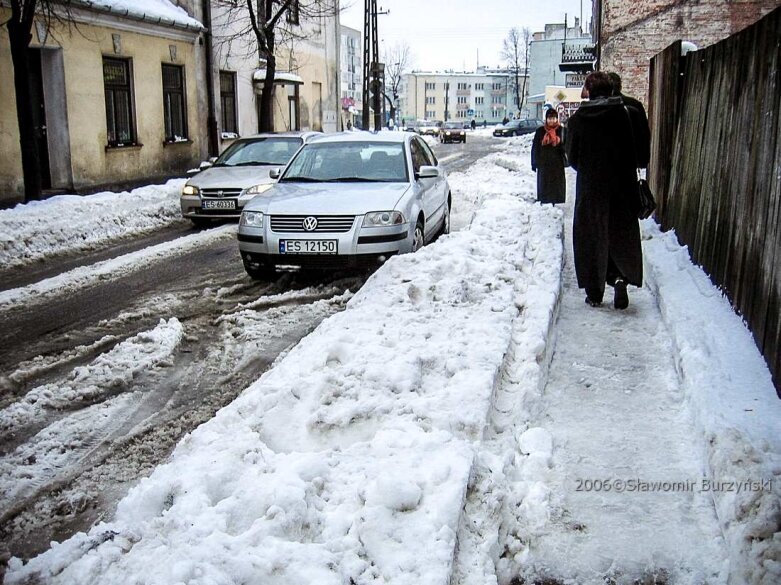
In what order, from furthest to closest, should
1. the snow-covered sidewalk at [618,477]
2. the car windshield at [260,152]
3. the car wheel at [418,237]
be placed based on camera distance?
1. the car windshield at [260,152]
2. the car wheel at [418,237]
3. the snow-covered sidewalk at [618,477]

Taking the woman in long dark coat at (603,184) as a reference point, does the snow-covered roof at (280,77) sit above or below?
above

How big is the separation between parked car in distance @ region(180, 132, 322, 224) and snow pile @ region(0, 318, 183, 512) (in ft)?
22.0

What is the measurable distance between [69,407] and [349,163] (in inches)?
210

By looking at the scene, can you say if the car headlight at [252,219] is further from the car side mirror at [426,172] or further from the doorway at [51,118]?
the doorway at [51,118]

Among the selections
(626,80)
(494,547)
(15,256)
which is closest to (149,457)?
(494,547)

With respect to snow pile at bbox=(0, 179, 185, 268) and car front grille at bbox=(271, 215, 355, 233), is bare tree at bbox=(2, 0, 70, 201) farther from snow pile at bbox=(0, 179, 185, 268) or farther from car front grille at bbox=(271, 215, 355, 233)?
car front grille at bbox=(271, 215, 355, 233)

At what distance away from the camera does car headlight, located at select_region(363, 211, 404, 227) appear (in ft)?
26.7

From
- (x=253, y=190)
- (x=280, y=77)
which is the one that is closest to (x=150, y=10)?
(x=280, y=77)

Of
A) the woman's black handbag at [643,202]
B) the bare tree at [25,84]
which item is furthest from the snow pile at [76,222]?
the woman's black handbag at [643,202]

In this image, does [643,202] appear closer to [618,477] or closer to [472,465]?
[618,477]

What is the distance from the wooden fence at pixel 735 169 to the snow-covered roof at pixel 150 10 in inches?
535

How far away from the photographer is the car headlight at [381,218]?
8.15m

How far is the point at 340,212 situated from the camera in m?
8.13

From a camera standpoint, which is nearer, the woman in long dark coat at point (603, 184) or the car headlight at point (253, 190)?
the woman in long dark coat at point (603, 184)
